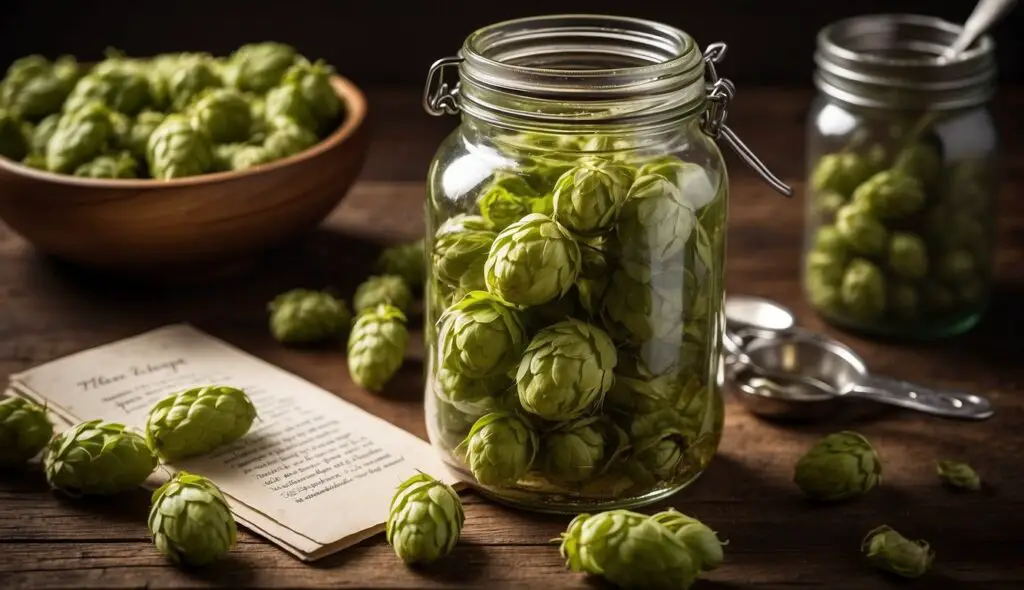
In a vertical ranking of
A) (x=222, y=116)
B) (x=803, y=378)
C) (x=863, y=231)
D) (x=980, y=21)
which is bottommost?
(x=803, y=378)

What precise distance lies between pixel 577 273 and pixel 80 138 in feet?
2.63

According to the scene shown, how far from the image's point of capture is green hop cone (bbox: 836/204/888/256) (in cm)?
158

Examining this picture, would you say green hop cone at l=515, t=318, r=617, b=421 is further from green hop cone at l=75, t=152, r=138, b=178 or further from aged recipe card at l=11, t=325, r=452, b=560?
green hop cone at l=75, t=152, r=138, b=178

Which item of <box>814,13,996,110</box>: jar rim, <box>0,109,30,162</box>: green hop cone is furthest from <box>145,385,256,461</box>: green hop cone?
<box>814,13,996,110</box>: jar rim

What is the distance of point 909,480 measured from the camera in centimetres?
132

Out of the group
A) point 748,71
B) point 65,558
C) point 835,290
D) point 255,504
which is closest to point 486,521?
point 255,504

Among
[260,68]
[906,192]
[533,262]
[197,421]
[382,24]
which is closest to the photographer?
[533,262]

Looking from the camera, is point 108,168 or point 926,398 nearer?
point 926,398

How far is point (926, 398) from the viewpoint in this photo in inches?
56.1

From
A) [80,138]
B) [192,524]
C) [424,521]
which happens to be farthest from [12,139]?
[424,521]

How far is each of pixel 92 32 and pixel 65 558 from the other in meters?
1.64

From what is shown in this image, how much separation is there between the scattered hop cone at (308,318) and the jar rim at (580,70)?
45 centimetres

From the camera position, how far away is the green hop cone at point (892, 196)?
61.5 inches

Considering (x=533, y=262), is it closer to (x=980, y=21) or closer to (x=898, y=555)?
(x=898, y=555)
